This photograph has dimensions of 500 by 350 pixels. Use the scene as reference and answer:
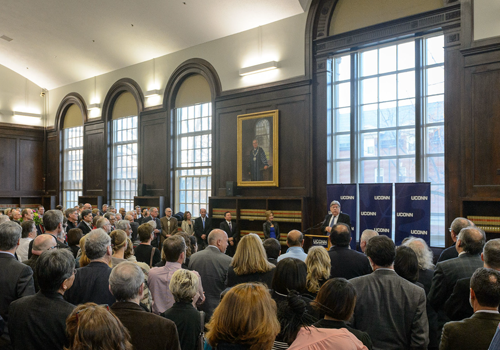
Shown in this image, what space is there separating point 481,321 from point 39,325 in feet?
7.63

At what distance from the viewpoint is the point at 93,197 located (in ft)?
49.0

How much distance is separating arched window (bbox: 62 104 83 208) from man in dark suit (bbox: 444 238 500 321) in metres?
15.3

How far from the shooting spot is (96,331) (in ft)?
5.49

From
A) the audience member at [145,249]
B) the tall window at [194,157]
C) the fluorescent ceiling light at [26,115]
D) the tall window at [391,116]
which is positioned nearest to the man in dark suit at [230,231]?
the tall window at [194,157]

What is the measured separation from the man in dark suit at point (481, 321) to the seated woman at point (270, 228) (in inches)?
275

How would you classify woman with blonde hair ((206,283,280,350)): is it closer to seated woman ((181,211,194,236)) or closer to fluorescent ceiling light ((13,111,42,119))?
seated woman ((181,211,194,236))

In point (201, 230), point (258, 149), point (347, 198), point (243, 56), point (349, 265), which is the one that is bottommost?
point (201, 230)

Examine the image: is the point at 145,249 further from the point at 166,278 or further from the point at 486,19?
the point at 486,19

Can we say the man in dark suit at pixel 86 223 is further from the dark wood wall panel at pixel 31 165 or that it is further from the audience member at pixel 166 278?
the dark wood wall panel at pixel 31 165

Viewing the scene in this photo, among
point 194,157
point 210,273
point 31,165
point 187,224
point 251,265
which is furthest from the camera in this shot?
point 31,165

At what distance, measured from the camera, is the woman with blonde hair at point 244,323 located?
5.89 ft

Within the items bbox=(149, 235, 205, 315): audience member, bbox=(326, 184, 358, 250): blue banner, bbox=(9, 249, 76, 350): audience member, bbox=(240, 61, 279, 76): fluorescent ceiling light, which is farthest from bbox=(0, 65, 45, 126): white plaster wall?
bbox=(9, 249, 76, 350): audience member

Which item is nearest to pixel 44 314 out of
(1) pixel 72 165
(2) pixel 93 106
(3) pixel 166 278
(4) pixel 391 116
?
(3) pixel 166 278

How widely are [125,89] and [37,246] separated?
11.4 meters
